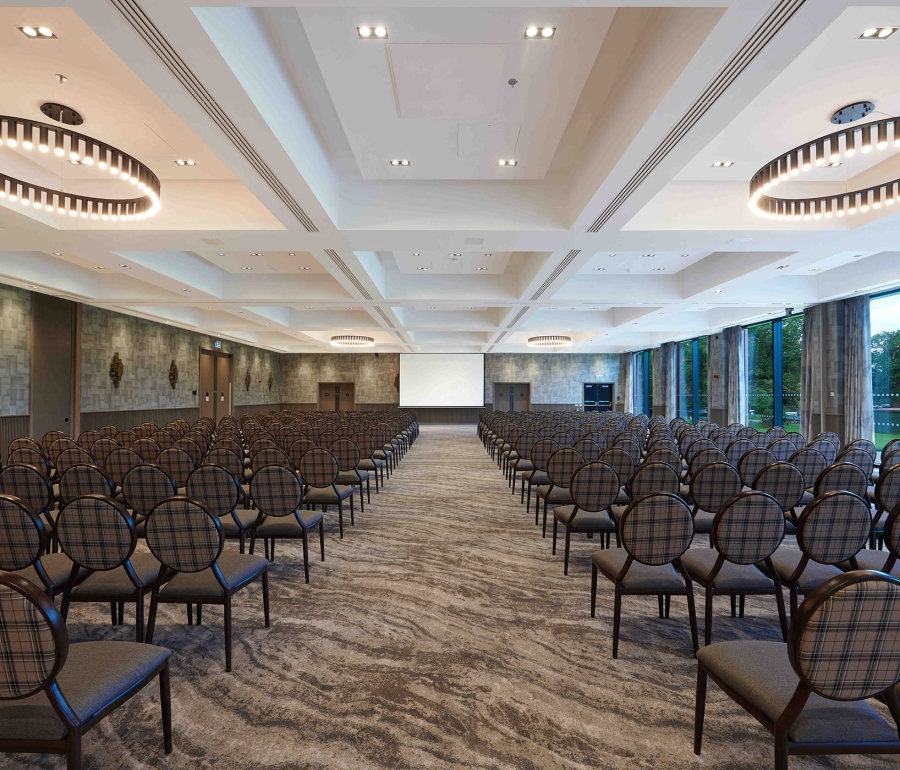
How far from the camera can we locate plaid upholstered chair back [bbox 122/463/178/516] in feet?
13.2

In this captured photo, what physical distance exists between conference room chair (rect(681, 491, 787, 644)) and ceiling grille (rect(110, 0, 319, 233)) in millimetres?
4105

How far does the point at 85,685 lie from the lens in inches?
72.2

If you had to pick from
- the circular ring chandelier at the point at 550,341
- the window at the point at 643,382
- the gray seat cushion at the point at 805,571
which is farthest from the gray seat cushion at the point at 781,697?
the window at the point at 643,382

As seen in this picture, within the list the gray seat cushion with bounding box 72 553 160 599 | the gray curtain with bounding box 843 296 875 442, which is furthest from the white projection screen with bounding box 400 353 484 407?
the gray seat cushion with bounding box 72 553 160 599

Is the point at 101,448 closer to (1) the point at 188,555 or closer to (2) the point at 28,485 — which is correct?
(2) the point at 28,485

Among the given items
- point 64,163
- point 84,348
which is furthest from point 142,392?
point 64,163

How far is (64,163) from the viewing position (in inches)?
237

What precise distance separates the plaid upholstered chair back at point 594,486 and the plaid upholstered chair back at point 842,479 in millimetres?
1700

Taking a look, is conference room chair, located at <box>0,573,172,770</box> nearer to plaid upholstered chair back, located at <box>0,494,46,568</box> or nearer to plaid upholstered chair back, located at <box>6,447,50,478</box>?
plaid upholstered chair back, located at <box>0,494,46,568</box>

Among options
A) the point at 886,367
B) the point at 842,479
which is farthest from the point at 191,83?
the point at 886,367

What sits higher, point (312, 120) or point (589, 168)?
point (312, 120)

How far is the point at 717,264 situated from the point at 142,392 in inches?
581

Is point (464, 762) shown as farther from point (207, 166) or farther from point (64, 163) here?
point (64, 163)

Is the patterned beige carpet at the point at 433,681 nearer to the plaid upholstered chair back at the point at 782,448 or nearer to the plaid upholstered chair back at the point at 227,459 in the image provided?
the plaid upholstered chair back at the point at 227,459
